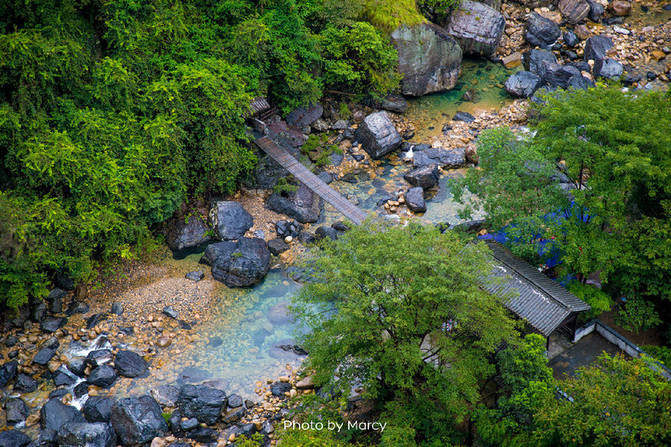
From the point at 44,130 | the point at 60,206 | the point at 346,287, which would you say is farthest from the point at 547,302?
the point at 44,130

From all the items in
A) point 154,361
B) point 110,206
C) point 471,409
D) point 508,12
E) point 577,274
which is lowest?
point 154,361

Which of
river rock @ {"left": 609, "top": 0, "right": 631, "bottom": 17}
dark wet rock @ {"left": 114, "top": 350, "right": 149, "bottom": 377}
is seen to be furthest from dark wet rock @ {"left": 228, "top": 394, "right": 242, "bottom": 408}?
river rock @ {"left": 609, "top": 0, "right": 631, "bottom": 17}

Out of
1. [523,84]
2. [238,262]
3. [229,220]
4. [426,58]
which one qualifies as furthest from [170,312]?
[523,84]

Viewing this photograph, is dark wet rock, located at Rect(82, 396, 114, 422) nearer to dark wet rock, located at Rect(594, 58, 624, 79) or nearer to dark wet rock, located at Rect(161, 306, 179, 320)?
dark wet rock, located at Rect(161, 306, 179, 320)

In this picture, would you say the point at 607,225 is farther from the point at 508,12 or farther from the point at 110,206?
the point at 508,12

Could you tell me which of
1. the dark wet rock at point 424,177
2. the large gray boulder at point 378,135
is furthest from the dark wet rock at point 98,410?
the large gray boulder at point 378,135

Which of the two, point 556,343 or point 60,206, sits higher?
point 60,206

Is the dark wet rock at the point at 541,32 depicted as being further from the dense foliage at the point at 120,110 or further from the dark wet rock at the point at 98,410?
the dark wet rock at the point at 98,410
